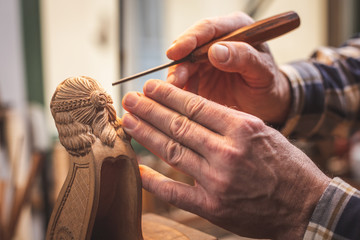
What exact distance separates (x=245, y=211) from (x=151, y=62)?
2787 mm

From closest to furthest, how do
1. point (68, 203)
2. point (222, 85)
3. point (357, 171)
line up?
1. point (68, 203)
2. point (222, 85)
3. point (357, 171)

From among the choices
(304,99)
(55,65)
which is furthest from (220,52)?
(55,65)

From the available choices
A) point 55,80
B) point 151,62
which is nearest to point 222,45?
point 55,80

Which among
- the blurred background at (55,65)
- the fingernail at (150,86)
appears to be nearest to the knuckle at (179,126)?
the fingernail at (150,86)

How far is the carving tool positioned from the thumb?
38mm

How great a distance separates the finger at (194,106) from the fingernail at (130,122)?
0.25ft

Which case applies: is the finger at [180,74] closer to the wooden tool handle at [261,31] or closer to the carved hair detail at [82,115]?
the wooden tool handle at [261,31]

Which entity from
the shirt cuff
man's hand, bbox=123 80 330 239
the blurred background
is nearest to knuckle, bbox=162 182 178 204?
man's hand, bbox=123 80 330 239

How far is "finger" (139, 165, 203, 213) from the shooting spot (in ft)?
2.64

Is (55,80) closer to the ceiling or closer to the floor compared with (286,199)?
closer to the floor

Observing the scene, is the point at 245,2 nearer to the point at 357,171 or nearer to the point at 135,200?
the point at 357,171

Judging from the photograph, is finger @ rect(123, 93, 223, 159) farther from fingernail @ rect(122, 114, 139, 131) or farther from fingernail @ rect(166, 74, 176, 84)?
fingernail @ rect(166, 74, 176, 84)

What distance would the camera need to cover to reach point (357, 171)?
328 cm

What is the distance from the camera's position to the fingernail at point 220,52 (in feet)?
3.23
